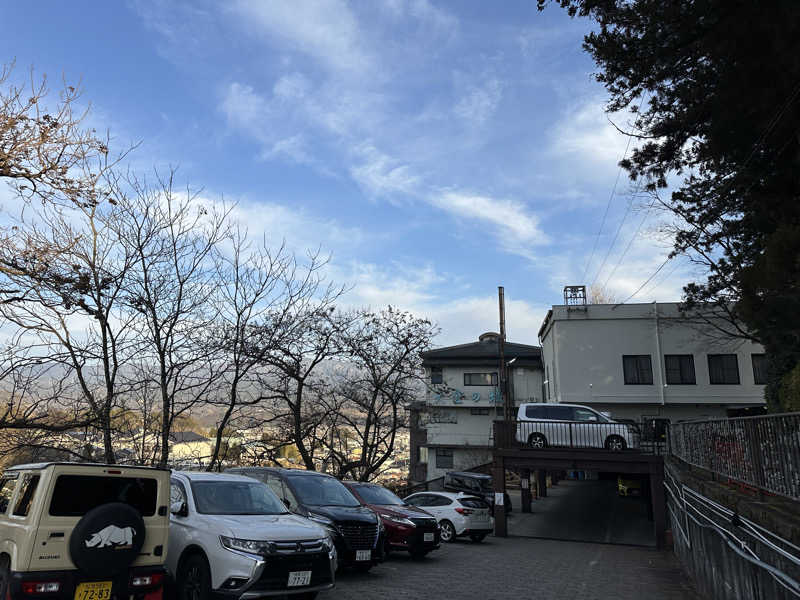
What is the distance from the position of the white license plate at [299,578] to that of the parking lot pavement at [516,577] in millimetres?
1380

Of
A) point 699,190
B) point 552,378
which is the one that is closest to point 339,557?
point 699,190

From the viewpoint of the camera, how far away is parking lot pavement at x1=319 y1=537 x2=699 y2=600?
30.2 ft

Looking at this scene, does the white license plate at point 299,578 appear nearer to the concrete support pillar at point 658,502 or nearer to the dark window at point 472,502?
the dark window at point 472,502

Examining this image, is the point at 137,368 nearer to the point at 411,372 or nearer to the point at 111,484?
the point at 111,484

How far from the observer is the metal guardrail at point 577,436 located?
21797 millimetres

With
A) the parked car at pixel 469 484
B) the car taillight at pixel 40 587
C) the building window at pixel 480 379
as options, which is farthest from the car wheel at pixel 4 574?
the building window at pixel 480 379

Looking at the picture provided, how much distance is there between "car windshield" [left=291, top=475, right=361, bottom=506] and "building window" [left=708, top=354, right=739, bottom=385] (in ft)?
89.5

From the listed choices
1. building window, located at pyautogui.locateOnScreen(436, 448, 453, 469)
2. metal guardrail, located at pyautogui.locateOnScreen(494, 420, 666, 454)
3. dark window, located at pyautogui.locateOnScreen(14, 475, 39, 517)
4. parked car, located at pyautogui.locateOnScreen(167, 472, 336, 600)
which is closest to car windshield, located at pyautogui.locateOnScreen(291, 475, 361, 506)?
parked car, located at pyautogui.locateOnScreen(167, 472, 336, 600)

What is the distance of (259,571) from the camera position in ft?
22.2

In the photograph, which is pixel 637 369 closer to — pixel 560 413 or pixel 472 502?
pixel 560 413

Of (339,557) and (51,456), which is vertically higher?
(51,456)

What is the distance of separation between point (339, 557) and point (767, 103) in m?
10.3

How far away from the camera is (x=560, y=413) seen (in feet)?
77.2

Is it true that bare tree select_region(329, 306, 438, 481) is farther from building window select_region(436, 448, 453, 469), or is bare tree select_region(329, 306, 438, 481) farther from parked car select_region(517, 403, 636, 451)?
building window select_region(436, 448, 453, 469)
